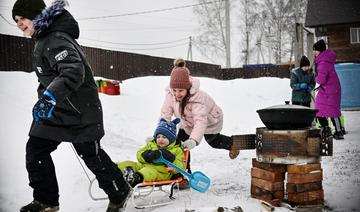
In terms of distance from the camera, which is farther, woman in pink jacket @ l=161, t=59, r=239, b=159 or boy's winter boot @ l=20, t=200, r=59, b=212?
woman in pink jacket @ l=161, t=59, r=239, b=159

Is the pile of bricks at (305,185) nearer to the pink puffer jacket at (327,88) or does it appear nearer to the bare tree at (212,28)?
the pink puffer jacket at (327,88)

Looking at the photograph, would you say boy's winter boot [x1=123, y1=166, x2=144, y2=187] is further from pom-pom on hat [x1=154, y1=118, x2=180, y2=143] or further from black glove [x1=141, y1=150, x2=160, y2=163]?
pom-pom on hat [x1=154, y1=118, x2=180, y2=143]

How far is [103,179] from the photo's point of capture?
3098 millimetres

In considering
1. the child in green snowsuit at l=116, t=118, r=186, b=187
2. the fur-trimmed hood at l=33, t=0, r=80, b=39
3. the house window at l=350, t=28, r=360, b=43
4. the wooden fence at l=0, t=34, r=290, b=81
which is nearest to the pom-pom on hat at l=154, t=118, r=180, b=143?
the child in green snowsuit at l=116, t=118, r=186, b=187

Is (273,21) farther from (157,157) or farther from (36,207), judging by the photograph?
(36,207)

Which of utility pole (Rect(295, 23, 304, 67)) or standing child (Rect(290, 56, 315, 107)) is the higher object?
utility pole (Rect(295, 23, 304, 67))

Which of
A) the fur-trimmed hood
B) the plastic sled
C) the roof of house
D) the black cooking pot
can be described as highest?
the roof of house

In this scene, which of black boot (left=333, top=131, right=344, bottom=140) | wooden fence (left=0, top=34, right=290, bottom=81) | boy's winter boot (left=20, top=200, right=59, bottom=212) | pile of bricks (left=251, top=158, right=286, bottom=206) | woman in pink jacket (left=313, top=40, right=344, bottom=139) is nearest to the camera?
boy's winter boot (left=20, top=200, right=59, bottom=212)

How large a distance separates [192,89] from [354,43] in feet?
63.4

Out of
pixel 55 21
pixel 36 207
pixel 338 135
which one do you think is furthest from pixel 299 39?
pixel 36 207

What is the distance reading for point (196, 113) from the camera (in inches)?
163

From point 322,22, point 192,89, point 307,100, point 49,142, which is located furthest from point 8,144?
point 322,22

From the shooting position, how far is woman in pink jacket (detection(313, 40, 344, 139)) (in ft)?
24.4

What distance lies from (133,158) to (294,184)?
2.88 metres
